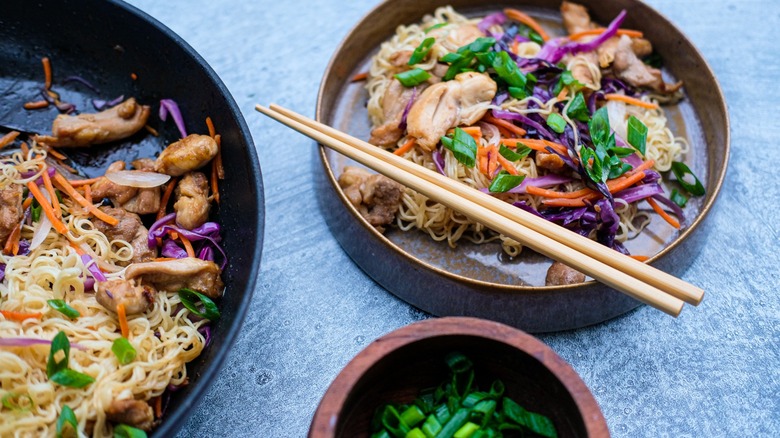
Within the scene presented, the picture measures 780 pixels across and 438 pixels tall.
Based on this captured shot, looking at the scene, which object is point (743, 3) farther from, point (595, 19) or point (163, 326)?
point (163, 326)

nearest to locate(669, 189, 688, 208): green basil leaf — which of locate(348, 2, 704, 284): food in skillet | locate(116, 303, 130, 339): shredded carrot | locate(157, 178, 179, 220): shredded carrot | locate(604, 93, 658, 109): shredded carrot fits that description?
locate(348, 2, 704, 284): food in skillet

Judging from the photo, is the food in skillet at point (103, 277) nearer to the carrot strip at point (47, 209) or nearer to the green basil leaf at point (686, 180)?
the carrot strip at point (47, 209)

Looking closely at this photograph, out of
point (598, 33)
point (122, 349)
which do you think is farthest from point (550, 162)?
point (122, 349)

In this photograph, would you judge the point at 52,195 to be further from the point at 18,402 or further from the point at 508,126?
the point at 508,126

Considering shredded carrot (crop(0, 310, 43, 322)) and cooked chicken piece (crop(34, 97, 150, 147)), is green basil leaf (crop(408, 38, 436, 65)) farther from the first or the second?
shredded carrot (crop(0, 310, 43, 322))

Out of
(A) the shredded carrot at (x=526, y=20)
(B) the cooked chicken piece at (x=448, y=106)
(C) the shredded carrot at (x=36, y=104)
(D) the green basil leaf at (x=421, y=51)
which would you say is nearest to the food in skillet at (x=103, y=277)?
(C) the shredded carrot at (x=36, y=104)

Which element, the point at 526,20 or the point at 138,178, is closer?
the point at 138,178
